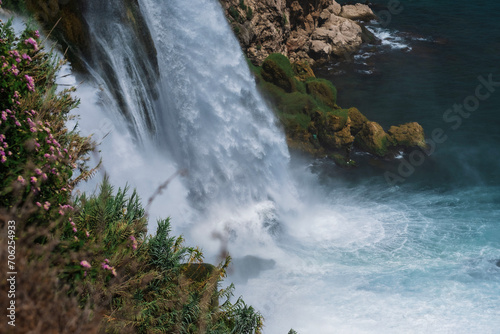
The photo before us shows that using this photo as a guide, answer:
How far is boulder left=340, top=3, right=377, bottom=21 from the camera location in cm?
3627

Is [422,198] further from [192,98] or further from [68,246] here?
[68,246]

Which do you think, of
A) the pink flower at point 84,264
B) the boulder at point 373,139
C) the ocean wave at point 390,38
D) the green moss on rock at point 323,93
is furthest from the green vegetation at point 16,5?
the ocean wave at point 390,38

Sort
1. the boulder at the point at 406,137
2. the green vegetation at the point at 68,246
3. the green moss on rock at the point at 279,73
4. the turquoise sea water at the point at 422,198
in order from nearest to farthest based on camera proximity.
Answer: the green vegetation at the point at 68,246 < the turquoise sea water at the point at 422,198 < the boulder at the point at 406,137 < the green moss on rock at the point at 279,73

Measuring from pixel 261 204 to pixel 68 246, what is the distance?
38.4 ft

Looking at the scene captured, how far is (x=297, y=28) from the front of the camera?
30.9 metres

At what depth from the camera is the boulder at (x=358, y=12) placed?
36.3m

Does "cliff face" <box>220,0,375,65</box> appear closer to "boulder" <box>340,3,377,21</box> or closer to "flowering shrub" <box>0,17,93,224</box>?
"boulder" <box>340,3,377,21</box>

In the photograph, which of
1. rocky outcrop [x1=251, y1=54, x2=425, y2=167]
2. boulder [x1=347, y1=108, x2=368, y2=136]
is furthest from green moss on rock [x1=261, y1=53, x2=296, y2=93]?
boulder [x1=347, y1=108, x2=368, y2=136]

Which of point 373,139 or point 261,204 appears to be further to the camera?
point 373,139

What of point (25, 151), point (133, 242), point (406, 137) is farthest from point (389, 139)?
point (25, 151)

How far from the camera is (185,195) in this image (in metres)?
15.1

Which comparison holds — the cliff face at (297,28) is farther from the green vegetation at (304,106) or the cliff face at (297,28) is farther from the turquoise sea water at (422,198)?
the green vegetation at (304,106)

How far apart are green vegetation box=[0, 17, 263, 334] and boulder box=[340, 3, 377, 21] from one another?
102 ft

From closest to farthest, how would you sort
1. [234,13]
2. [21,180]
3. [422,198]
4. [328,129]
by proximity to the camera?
[21,180] < [422,198] < [328,129] < [234,13]
